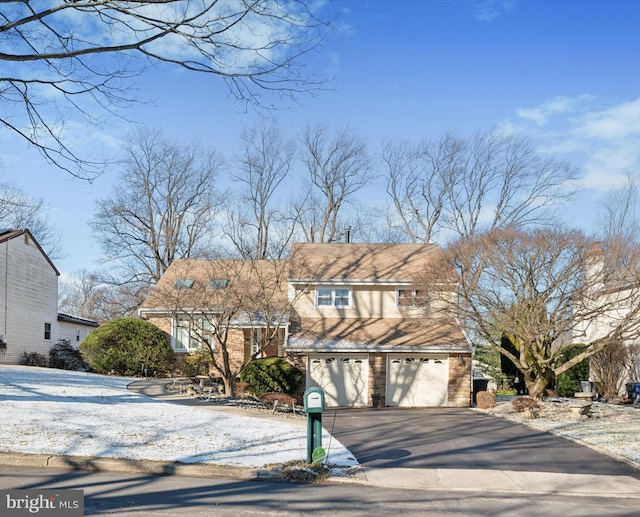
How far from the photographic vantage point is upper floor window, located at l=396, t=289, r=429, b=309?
968 inches

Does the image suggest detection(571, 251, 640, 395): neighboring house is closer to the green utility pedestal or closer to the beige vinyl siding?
the beige vinyl siding

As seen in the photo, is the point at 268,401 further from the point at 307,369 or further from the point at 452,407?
the point at 452,407

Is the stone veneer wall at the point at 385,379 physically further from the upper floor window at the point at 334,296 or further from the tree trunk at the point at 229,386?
the tree trunk at the point at 229,386

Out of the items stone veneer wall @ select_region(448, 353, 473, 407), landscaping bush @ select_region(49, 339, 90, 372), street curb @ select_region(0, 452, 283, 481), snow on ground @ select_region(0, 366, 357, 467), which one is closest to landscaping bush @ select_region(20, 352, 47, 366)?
landscaping bush @ select_region(49, 339, 90, 372)

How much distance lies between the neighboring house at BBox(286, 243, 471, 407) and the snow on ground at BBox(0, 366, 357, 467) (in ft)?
30.5

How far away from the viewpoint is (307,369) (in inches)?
965

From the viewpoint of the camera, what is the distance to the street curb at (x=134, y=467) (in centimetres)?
924

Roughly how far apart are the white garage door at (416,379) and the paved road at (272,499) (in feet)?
50.4

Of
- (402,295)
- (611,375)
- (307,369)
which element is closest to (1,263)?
(307,369)

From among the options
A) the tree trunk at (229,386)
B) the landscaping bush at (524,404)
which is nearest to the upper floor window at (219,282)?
the tree trunk at (229,386)

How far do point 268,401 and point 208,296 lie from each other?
5.32m

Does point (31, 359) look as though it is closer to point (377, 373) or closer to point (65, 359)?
point (65, 359)

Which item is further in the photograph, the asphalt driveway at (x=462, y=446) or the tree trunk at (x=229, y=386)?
the tree trunk at (x=229, y=386)

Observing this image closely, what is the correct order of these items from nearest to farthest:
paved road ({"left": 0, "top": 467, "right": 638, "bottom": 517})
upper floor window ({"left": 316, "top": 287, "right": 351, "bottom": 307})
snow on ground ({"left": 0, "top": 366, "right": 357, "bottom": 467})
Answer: paved road ({"left": 0, "top": 467, "right": 638, "bottom": 517}) → snow on ground ({"left": 0, "top": 366, "right": 357, "bottom": 467}) → upper floor window ({"left": 316, "top": 287, "right": 351, "bottom": 307})
